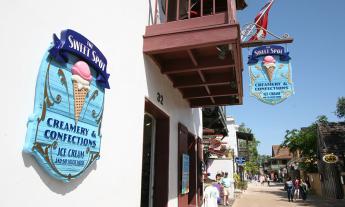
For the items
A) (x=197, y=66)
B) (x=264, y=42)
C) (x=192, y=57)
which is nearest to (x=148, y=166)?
(x=197, y=66)

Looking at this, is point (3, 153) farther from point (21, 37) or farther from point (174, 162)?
point (174, 162)

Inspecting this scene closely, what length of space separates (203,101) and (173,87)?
177 centimetres

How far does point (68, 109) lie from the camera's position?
8.59ft

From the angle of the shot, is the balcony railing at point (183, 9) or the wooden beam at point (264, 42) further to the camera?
the wooden beam at point (264, 42)

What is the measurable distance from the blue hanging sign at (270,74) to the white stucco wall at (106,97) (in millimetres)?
2250

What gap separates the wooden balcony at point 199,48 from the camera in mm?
4164

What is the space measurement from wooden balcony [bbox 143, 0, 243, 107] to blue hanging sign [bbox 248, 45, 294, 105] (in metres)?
0.51

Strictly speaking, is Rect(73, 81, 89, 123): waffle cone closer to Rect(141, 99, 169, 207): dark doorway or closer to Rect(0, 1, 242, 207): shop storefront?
Rect(0, 1, 242, 207): shop storefront

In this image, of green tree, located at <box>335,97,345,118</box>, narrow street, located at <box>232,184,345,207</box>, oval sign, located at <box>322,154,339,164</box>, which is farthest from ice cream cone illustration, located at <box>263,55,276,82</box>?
green tree, located at <box>335,97,345,118</box>

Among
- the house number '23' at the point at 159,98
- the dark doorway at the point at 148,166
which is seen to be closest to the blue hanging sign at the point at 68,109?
the house number '23' at the point at 159,98

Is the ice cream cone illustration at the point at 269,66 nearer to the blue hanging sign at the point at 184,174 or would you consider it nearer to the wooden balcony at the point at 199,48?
the wooden balcony at the point at 199,48

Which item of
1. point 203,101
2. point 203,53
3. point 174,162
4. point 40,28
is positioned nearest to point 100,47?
point 40,28

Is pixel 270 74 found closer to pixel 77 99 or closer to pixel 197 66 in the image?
pixel 197 66

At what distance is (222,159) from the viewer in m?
19.1
